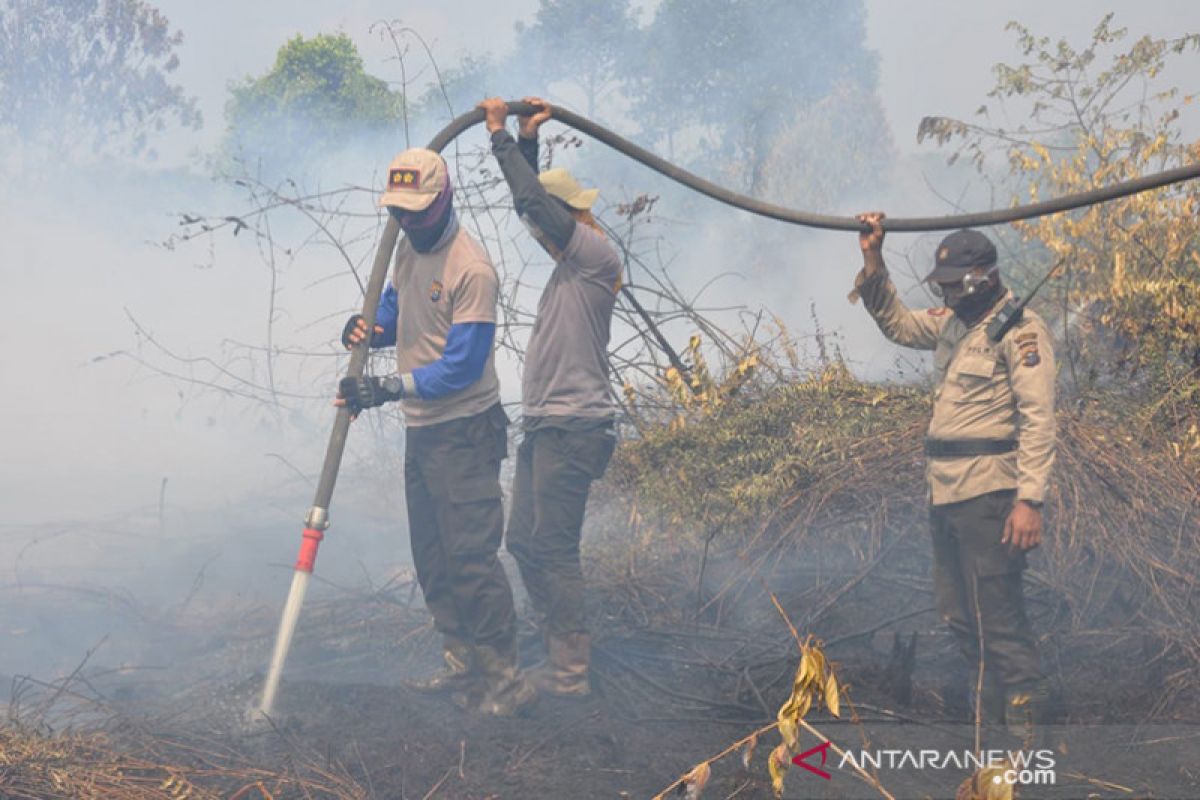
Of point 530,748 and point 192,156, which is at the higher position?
point 192,156

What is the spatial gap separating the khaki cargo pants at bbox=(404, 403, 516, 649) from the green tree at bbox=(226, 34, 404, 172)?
17.2 metres

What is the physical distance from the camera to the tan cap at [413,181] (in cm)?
457

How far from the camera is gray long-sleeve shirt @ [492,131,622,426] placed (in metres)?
4.95

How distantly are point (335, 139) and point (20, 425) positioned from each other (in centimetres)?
1025

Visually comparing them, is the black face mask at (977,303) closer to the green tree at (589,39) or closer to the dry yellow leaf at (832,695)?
the dry yellow leaf at (832,695)

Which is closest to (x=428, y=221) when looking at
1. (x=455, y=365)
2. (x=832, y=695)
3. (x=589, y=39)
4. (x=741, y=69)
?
(x=455, y=365)

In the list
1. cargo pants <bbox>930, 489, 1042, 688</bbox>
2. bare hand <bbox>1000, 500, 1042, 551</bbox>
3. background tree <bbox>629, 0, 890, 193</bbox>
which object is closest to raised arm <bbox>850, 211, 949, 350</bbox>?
cargo pants <bbox>930, 489, 1042, 688</bbox>

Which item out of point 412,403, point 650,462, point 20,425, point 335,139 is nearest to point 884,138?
point 335,139

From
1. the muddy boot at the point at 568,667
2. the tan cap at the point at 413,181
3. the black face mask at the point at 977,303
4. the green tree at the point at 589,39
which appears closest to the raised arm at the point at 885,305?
the black face mask at the point at 977,303

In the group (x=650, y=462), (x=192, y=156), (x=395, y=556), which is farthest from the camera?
(x=192, y=156)

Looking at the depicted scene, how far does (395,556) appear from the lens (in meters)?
8.19

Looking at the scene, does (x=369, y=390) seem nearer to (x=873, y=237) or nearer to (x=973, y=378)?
(x=873, y=237)

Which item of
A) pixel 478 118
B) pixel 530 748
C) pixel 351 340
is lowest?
pixel 530 748

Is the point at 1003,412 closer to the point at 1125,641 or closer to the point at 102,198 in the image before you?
the point at 1125,641
